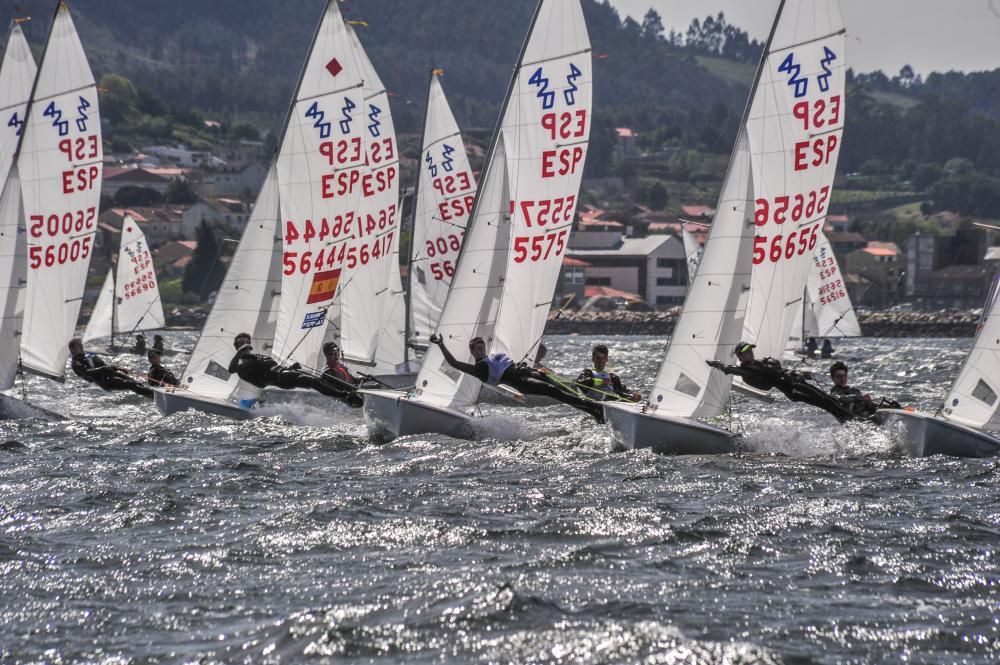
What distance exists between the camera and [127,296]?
47094 mm

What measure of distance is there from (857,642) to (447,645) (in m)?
2.35

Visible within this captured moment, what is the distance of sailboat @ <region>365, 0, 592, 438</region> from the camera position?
18.9m

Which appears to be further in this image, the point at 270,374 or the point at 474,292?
the point at 474,292

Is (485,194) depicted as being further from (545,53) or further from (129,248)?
(129,248)

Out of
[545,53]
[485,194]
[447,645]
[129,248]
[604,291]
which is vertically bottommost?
[604,291]

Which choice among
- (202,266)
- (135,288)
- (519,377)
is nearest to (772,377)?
(519,377)

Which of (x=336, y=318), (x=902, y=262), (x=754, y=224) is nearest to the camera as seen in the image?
(x=754, y=224)

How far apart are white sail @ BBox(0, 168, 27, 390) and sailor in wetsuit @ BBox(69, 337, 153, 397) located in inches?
35.0

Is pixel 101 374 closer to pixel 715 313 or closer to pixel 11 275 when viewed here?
pixel 11 275

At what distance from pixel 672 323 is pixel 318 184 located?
6934 centimetres

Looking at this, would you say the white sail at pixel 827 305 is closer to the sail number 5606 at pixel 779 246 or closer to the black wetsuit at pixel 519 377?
the sail number 5606 at pixel 779 246

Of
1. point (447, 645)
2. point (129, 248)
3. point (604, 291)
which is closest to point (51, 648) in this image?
point (447, 645)

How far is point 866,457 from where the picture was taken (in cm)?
1570

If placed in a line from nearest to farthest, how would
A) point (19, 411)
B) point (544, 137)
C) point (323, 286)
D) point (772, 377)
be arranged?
1. point (772, 377)
2. point (544, 137)
3. point (19, 411)
4. point (323, 286)
